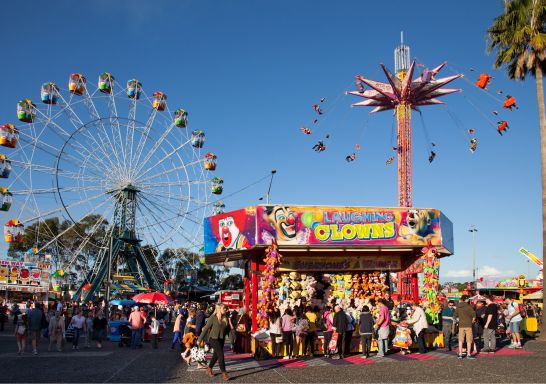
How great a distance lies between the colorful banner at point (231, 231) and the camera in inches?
704

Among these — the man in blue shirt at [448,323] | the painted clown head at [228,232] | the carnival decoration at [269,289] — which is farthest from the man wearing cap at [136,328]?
the man in blue shirt at [448,323]

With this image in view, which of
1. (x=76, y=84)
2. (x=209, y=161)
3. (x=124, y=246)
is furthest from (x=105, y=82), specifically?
(x=124, y=246)

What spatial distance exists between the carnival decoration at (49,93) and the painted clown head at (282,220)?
25.2 m

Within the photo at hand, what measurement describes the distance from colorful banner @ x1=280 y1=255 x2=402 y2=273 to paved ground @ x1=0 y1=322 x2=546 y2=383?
4.76m

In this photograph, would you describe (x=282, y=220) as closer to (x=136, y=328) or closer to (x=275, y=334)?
(x=275, y=334)

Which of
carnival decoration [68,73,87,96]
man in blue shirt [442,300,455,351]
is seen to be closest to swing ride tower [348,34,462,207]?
carnival decoration [68,73,87,96]

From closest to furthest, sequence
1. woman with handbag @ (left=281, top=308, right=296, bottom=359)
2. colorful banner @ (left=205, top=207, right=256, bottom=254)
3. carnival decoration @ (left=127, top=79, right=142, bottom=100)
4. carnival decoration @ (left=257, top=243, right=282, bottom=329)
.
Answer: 1. woman with handbag @ (left=281, top=308, right=296, bottom=359)
2. carnival decoration @ (left=257, top=243, right=282, bottom=329)
3. colorful banner @ (left=205, top=207, right=256, bottom=254)
4. carnival decoration @ (left=127, top=79, right=142, bottom=100)

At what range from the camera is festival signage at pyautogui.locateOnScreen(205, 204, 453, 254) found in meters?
17.9

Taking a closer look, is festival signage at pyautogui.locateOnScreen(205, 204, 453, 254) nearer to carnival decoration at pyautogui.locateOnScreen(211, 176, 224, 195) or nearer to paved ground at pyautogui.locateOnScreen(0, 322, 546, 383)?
paved ground at pyautogui.locateOnScreen(0, 322, 546, 383)

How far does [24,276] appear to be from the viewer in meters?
47.2

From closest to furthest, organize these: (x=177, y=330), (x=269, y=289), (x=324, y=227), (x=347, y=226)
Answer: (x=269, y=289)
(x=324, y=227)
(x=347, y=226)
(x=177, y=330)

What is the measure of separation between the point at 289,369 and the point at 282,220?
5.87m

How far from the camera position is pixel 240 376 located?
469 inches

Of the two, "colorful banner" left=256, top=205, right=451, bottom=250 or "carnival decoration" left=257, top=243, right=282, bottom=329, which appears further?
"colorful banner" left=256, top=205, right=451, bottom=250
